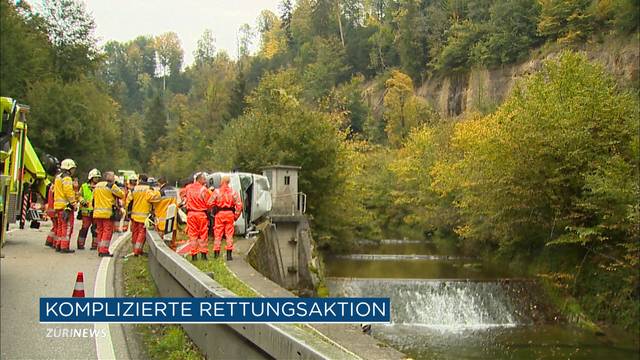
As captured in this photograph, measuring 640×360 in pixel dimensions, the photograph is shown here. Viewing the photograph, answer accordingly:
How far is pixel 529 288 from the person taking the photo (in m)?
26.8

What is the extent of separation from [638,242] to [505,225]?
7228 millimetres

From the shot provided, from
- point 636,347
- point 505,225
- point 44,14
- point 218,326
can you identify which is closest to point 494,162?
point 505,225

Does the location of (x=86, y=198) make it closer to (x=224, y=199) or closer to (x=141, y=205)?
(x=141, y=205)

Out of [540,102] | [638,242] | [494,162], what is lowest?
[638,242]

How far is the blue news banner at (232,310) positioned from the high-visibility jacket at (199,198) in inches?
244

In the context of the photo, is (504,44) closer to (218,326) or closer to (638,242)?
(638,242)

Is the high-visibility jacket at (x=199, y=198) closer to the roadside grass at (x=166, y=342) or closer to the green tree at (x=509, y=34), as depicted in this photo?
the roadside grass at (x=166, y=342)

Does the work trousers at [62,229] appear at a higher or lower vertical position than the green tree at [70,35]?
lower

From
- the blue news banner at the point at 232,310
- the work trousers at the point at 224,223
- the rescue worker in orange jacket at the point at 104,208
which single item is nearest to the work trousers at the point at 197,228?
the work trousers at the point at 224,223

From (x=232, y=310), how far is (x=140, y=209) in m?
8.80

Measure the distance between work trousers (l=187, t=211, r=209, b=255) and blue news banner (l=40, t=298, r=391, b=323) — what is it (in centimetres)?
619

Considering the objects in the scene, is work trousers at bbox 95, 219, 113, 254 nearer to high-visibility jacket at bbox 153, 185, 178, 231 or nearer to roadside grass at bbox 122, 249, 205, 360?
high-visibility jacket at bbox 153, 185, 178, 231

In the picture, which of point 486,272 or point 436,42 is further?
point 436,42

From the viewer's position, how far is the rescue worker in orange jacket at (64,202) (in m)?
14.8
